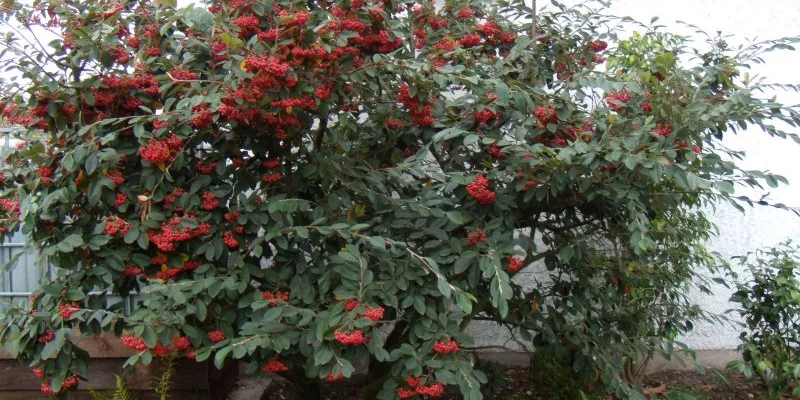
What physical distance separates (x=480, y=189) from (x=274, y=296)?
0.91 meters

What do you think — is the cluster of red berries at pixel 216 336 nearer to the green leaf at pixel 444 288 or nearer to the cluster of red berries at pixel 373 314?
the cluster of red berries at pixel 373 314

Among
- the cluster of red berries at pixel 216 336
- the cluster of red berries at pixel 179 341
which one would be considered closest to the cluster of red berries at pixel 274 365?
the cluster of red berries at pixel 216 336

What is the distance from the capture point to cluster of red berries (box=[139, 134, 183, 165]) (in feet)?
9.48

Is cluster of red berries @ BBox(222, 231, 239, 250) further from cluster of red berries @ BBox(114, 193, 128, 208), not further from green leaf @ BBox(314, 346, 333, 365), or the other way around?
green leaf @ BBox(314, 346, 333, 365)

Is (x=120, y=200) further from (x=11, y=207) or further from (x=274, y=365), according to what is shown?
(x=274, y=365)

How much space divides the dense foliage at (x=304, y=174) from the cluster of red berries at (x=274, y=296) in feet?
0.04

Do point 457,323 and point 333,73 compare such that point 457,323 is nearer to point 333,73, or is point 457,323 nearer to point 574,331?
point 574,331

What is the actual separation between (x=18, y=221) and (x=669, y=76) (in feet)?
Result: 8.88

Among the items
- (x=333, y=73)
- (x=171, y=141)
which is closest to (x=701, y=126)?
(x=333, y=73)

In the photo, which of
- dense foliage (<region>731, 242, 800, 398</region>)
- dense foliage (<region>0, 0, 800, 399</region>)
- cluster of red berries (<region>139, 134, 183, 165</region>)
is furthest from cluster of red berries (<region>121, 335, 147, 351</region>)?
dense foliage (<region>731, 242, 800, 398</region>)

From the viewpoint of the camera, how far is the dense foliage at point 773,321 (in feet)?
14.9

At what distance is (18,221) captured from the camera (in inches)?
121

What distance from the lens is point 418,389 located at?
9.48 feet

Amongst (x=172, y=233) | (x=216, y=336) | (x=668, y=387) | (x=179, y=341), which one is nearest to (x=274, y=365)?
(x=216, y=336)
